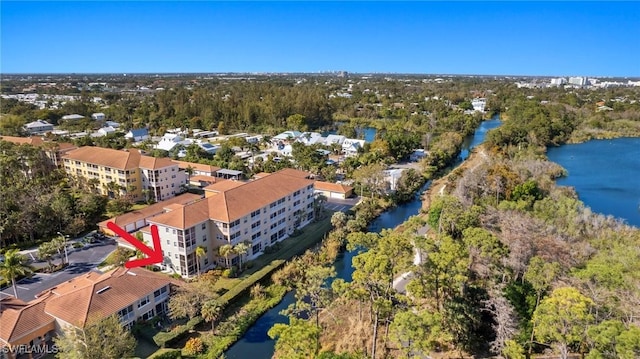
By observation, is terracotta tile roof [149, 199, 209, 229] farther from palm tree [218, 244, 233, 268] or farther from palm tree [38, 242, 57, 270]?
palm tree [38, 242, 57, 270]

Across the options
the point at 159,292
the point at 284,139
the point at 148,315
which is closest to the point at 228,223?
the point at 159,292

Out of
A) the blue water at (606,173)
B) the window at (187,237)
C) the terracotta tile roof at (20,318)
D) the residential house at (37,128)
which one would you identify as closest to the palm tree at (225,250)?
the window at (187,237)

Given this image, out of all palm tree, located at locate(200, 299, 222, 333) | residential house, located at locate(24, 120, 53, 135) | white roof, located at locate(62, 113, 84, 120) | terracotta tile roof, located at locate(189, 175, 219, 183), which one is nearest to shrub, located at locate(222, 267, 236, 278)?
palm tree, located at locate(200, 299, 222, 333)

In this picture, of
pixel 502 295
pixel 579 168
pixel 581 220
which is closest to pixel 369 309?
pixel 502 295

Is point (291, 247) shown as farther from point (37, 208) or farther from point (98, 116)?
point (98, 116)

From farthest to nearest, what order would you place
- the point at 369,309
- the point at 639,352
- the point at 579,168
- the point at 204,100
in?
the point at 204,100, the point at 579,168, the point at 369,309, the point at 639,352

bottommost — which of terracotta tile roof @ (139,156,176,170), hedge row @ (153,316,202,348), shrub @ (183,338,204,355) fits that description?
shrub @ (183,338,204,355)

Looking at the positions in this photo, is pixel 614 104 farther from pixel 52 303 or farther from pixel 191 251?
pixel 52 303
